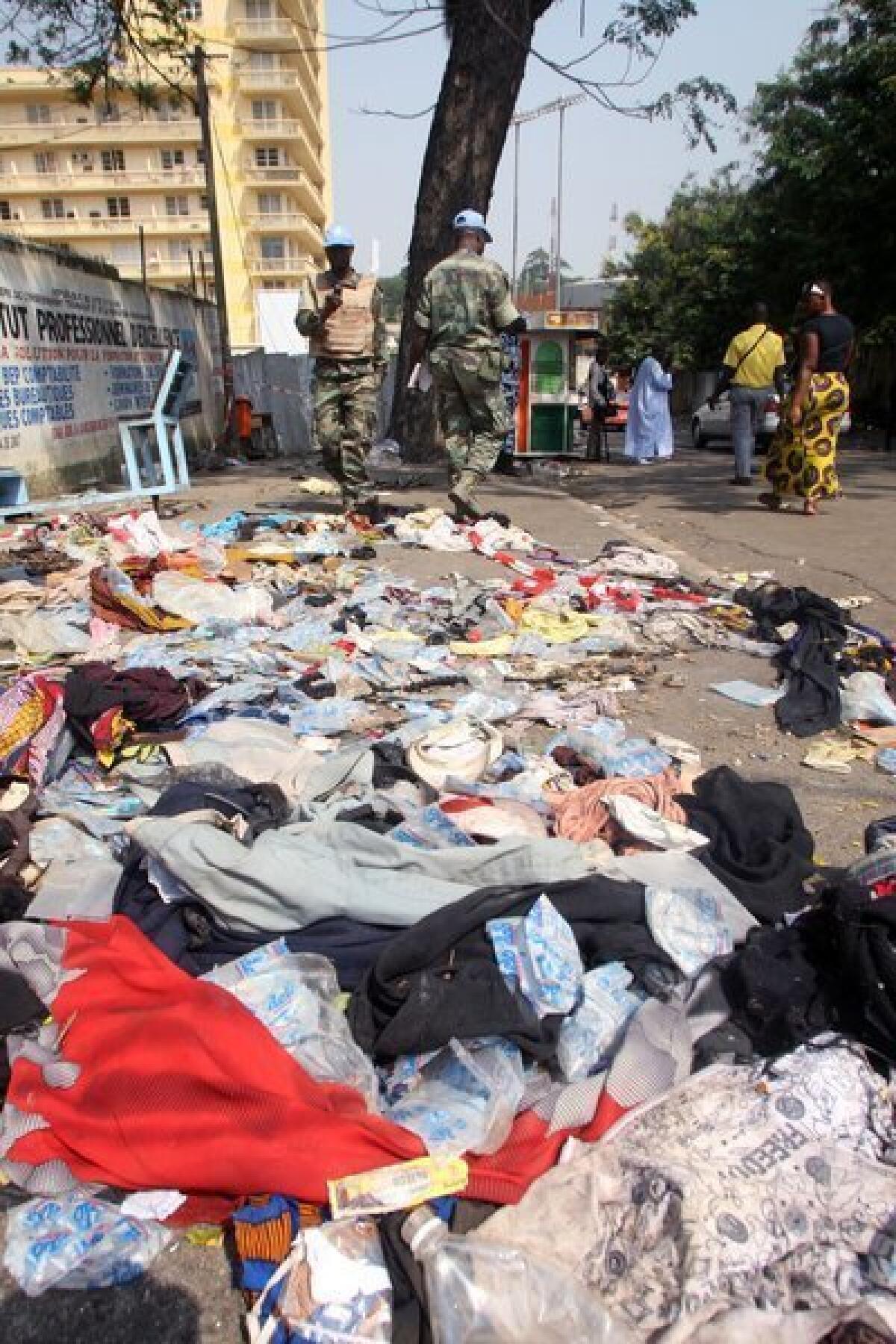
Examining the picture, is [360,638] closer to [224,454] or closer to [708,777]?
[708,777]

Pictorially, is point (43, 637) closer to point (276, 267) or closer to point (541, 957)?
point (541, 957)

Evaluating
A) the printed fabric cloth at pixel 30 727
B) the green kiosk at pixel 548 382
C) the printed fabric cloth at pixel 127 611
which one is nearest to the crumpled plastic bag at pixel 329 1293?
the printed fabric cloth at pixel 30 727

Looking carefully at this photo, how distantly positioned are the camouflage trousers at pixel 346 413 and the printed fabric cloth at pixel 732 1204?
654 cm

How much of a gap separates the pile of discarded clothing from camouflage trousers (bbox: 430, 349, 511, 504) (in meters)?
4.32

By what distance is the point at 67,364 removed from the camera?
31.5 feet

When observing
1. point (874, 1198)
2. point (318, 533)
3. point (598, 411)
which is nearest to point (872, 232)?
point (598, 411)

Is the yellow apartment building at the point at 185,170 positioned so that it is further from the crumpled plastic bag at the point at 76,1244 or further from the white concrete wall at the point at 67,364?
the crumpled plastic bag at the point at 76,1244

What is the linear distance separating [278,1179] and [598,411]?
14.1 metres

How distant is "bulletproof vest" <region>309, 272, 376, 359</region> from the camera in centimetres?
752

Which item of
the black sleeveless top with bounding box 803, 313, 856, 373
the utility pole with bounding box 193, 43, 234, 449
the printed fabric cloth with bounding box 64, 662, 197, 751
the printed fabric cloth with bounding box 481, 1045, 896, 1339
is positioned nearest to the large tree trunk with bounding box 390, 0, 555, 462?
the black sleeveless top with bounding box 803, 313, 856, 373

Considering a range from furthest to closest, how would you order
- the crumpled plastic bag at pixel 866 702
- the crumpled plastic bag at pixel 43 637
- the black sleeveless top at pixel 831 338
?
the black sleeveless top at pixel 831 338 < the crumpled plastic bag at pixel 43 637 < the crumpled plastic bag at pixel 866 702

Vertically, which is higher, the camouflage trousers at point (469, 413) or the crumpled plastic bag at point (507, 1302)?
the camouflage trousers at point (469, 413)

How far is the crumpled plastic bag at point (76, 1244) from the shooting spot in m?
Answer: 1.49

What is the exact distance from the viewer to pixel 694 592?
545 cm
